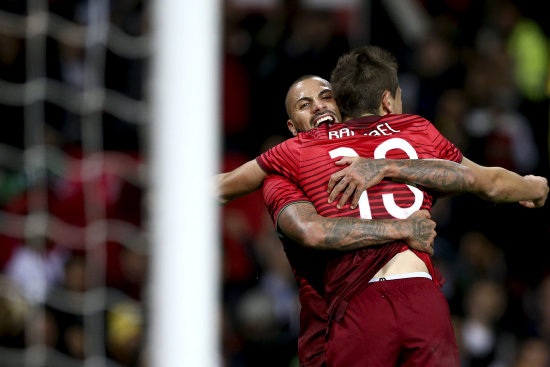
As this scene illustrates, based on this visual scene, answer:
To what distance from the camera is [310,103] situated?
3.88 m

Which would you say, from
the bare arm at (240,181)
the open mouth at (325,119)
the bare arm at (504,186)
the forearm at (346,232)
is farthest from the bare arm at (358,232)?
the open mouth at (325,119)

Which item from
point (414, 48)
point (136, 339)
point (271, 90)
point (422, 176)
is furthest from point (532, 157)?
point (422, 176)

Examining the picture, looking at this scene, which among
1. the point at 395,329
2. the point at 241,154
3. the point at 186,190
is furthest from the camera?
the point at 241,154

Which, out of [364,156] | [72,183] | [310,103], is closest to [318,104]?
[310,103]

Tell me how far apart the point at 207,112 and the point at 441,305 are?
120cm

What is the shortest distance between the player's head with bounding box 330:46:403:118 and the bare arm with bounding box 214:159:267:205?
0.45 metres

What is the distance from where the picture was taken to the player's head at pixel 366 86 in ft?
11.3

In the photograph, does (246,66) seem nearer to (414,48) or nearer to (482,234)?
(414,48)

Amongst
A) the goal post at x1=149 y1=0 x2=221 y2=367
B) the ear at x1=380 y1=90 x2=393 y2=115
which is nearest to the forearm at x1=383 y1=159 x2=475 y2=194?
the ear at x1=380 y1=90 x2=393 y2=115

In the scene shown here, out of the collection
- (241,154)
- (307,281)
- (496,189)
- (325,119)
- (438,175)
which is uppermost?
(325,119)

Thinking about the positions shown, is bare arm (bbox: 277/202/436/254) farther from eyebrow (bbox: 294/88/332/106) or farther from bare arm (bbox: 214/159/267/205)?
eyebrow (bbox: 294/88/332/106)

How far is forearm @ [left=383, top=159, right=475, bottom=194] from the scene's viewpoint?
127 inches

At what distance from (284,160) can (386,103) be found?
0.47 m

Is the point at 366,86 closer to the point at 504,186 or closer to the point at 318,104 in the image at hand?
the point at 318,104
